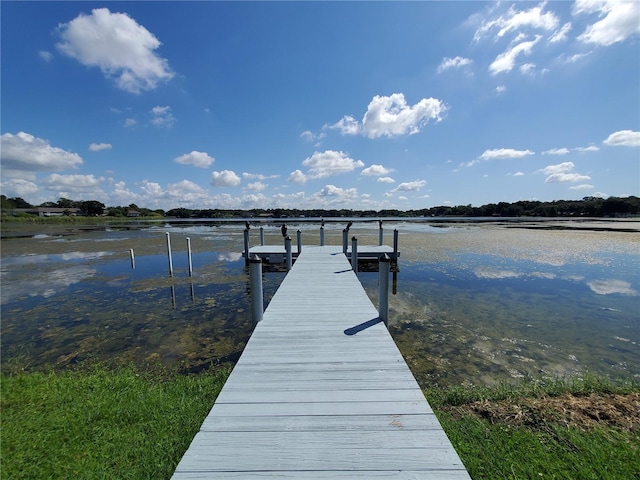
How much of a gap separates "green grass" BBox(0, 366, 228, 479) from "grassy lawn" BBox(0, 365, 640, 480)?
1cm

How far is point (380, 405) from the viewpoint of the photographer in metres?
2.49

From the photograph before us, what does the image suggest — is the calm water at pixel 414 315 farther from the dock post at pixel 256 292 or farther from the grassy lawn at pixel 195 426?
the dock post at pixel 256 292

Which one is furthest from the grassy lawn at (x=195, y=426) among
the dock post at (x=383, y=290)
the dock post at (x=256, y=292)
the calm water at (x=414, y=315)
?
the dock post at (x=383, y=290)

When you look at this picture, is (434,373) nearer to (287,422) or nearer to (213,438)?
(287,422)

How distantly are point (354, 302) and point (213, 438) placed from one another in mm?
3801

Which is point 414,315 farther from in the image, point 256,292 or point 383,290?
point 256,292

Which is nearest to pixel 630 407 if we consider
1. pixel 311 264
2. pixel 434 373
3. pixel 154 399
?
pixel 434 373

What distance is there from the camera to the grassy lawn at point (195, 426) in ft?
8.80

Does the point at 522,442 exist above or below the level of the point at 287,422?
below

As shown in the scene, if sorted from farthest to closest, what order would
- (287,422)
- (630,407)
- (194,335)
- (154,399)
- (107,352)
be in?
1. (194,335)
2. (107,352)
3. (154,399)
4. (630,407)
5. (287,422)

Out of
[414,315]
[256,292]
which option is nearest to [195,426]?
[256,292]

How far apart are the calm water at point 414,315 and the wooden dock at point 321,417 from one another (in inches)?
86.0

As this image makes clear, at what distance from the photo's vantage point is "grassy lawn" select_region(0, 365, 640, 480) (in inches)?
106

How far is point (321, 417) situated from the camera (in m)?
2.34
